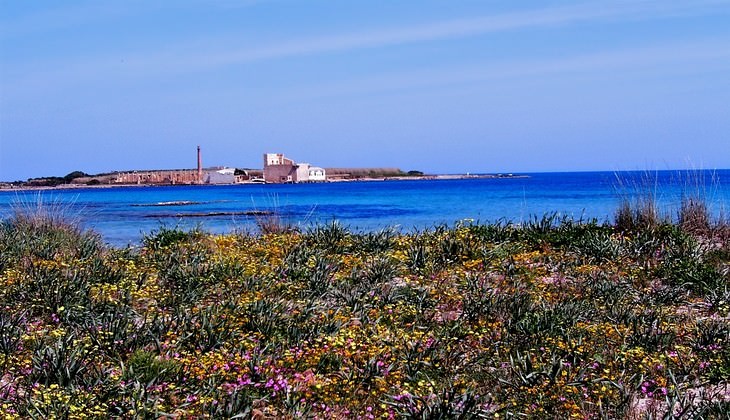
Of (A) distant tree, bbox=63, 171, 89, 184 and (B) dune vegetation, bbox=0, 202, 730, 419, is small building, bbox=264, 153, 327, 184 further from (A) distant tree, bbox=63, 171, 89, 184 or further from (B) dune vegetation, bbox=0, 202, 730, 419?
(B) dune vegetation, bbox=0, 202, 730, 419

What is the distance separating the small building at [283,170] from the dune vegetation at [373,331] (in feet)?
341

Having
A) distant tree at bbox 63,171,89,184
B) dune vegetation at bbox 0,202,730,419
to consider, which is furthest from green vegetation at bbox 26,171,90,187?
dune vegetation at bbox 0,202,730,419

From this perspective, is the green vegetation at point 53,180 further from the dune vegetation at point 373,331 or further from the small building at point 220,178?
the dune vegetation at point 373,331

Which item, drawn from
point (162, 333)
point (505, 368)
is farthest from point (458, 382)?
point (162, 333)

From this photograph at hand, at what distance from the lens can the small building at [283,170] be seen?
11375 cm

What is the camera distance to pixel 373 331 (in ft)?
20.0

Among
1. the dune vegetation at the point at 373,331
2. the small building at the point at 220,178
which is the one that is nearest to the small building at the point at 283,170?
the small building at the point at 220,178

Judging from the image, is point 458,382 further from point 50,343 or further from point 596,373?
point 50,343

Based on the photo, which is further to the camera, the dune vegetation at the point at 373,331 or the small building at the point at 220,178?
the small building at the point at 220,178

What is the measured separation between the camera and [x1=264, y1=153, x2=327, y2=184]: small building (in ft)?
373

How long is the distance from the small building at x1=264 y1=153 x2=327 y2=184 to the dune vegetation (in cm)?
10385

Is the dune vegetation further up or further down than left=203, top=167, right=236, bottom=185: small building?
further down

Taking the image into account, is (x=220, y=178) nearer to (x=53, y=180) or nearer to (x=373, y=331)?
(x=53, y=180)

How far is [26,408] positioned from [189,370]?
108 centimetres
